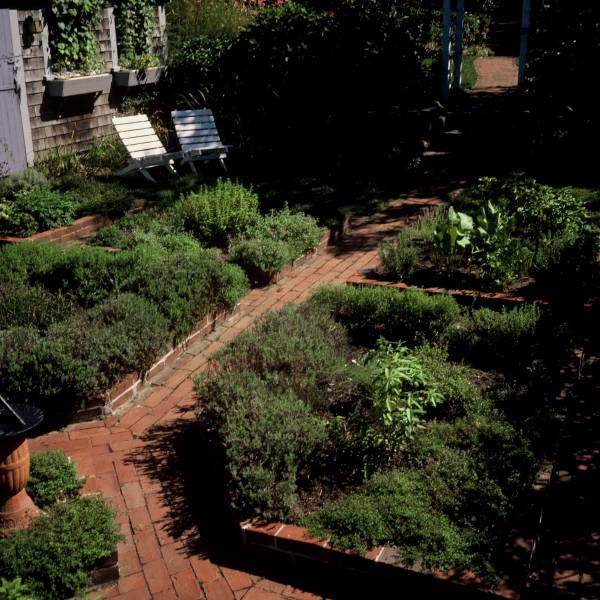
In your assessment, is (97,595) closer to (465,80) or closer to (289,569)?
(289,569)

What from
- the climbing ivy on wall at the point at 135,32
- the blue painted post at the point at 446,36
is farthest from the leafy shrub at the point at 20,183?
the blue painted post at the point at 446,36

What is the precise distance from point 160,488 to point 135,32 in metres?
9.98

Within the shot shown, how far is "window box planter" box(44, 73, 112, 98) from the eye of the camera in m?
10.9

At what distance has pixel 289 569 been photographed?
159 inches

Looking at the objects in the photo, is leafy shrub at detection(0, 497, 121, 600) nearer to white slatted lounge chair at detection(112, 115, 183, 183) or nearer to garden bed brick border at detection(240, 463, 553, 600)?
garden bed brick border at detection(240, 463, 553, 600)

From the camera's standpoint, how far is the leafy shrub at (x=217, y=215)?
322 inches

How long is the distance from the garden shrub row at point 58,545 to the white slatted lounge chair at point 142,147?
6.82 meters

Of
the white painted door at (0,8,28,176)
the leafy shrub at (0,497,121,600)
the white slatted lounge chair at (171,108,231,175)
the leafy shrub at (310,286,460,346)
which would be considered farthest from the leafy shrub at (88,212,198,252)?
the leafy shrub at (0,497,121,600)

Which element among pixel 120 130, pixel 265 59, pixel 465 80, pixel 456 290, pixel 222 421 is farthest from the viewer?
pixel 465 80

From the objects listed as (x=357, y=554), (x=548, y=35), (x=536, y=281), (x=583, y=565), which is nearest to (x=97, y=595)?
(x=357, y=554)

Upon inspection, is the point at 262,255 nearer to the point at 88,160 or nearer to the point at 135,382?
the point at 135,382

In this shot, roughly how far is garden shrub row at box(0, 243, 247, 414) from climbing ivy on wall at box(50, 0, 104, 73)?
4891 mm

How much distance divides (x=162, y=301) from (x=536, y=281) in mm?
3192

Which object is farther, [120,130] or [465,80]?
[465,80]
